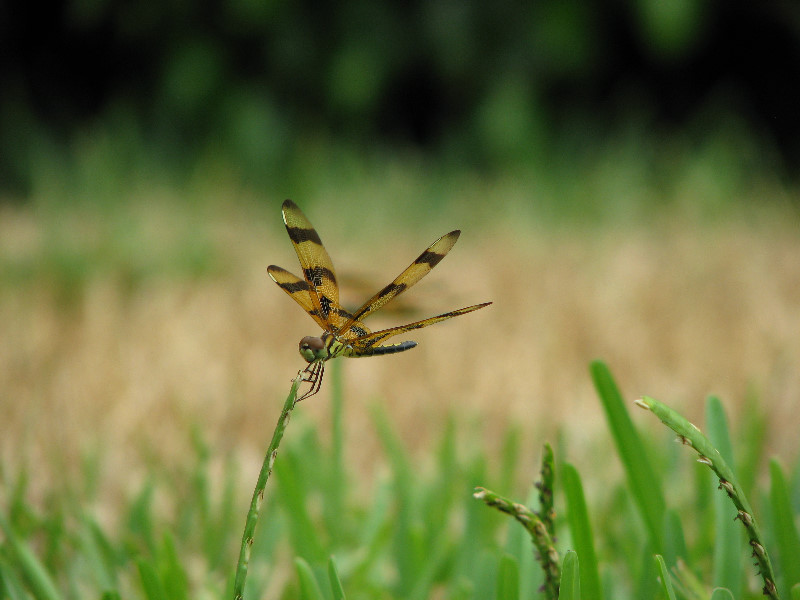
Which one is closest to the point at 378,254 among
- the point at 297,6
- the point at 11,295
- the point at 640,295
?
the point at 640,295

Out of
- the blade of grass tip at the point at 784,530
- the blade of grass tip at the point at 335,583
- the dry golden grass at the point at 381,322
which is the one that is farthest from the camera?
the dry golden grass at the point at 381,322

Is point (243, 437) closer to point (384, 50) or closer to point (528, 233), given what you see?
point (528, 233)

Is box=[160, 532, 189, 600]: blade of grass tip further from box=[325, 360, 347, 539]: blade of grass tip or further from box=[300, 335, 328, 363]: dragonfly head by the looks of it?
box=[300, 335, 328, 363]: dragonfly head

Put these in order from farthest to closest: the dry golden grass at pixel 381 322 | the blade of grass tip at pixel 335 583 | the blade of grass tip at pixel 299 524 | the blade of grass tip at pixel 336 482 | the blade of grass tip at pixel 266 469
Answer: the dry golden grass at pixel 381 322 < the blade of grass tip at pixel 336 482 < the blade of grass tip at pixel 299 524 < the blade of grass tip at pixel 335 583 < the blade of grass tip at pixel 266 469

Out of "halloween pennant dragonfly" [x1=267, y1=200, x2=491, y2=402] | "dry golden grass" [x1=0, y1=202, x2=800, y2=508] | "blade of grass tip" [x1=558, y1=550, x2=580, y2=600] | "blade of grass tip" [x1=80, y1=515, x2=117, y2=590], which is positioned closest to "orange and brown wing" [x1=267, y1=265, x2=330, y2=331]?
"halloween pennant dragonfly" [x1=267, y1=200, x2=491, y2=402]

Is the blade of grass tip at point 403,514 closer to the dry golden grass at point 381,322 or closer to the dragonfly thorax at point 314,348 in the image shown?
the dry golden grass at point 381,322

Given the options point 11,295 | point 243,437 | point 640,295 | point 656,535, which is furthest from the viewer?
point 640,295

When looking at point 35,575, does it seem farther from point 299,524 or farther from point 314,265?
point 314,265

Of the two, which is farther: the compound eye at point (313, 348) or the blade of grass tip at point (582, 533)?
the blade of grass tip at point (582, 533)

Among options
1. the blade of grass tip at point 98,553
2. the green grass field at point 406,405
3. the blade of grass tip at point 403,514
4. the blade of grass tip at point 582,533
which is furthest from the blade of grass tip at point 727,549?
the blade of grass tip at point 98,553
